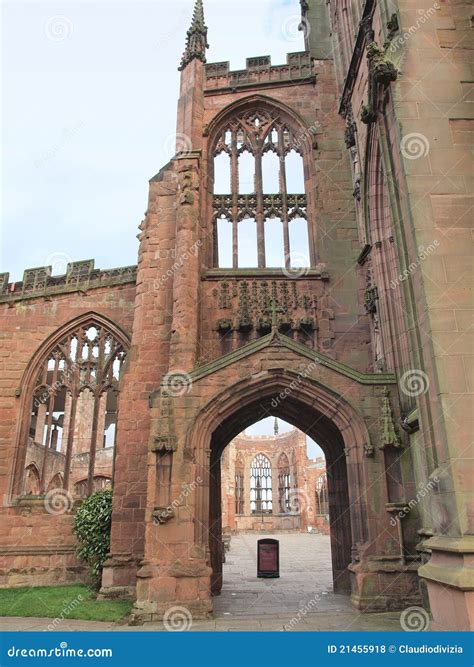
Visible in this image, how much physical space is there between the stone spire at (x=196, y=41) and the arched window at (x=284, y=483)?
1596 inches

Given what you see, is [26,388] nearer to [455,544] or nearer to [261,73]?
[261,73]

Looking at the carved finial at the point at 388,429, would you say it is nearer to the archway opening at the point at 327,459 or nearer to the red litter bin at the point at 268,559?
the archway opening at the point at 327,459

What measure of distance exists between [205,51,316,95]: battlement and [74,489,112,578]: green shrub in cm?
1285

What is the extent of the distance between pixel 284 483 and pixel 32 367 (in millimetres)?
38752

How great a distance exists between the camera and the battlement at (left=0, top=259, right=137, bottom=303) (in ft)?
53.2

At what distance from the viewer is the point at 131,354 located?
12875 millimetres

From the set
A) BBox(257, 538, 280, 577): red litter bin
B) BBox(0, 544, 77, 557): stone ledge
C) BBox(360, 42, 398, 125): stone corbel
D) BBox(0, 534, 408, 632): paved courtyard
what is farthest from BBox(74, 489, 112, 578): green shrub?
BBox(360, 42, 398, 125): stone corbel

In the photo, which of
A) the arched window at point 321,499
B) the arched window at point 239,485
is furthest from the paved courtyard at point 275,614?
the arched window at point 239,485

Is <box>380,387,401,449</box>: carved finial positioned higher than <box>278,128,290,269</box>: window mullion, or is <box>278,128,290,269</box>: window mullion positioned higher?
<box>278,128,290,269</box>: window mullion

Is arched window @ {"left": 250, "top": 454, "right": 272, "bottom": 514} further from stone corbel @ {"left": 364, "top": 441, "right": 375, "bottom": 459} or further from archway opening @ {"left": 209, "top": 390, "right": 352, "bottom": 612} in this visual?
stone corbel @ {"left": 364, "top": 441, "right": 375, "bottom": 459}

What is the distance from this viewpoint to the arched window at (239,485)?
4942cm

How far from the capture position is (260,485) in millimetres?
51000

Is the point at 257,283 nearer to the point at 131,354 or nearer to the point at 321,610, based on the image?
the point at 131,354
